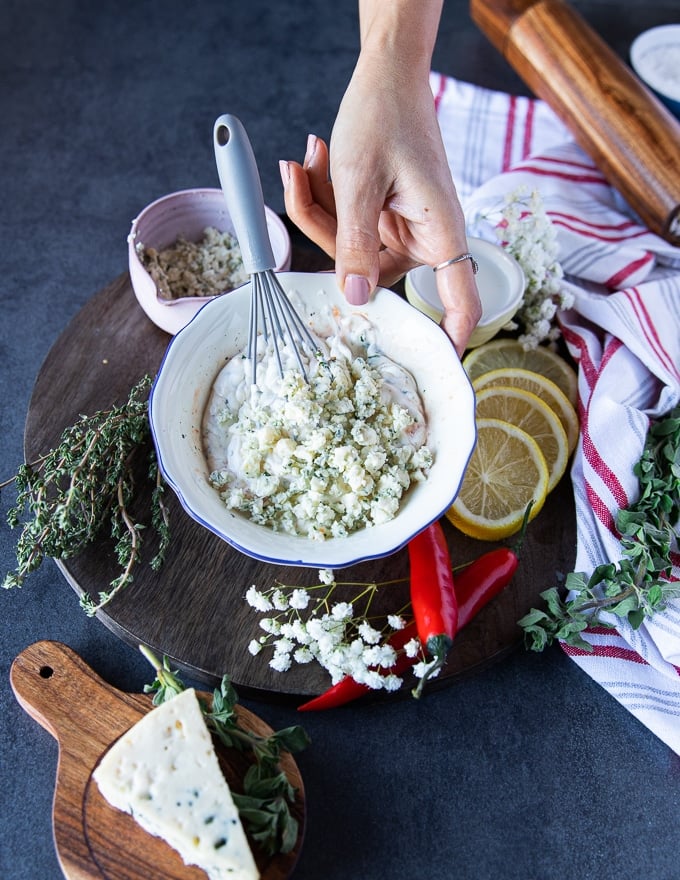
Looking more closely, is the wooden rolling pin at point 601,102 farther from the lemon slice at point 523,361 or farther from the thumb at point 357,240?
the thumb at point 357,240

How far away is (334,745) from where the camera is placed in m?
1.65

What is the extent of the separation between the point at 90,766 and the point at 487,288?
4.40 feet

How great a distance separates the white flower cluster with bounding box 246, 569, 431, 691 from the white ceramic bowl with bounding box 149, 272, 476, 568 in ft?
0.50

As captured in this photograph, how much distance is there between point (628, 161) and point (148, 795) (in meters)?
1.96

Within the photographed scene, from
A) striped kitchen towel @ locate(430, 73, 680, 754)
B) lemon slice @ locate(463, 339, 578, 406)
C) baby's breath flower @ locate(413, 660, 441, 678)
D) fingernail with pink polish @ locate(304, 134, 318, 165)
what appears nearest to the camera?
baby's breath flower @ locate(413, 660, 441, 678)

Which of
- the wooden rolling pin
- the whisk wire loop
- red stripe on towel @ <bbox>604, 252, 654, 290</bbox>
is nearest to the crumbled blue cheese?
the whisk wire loop

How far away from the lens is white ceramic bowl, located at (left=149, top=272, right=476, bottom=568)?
154 centimetres

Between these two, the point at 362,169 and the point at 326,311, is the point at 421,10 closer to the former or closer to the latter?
the point at 362,169

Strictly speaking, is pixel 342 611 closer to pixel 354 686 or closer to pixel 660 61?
pixel 354 686

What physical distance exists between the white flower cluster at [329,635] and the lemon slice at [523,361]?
623 mm

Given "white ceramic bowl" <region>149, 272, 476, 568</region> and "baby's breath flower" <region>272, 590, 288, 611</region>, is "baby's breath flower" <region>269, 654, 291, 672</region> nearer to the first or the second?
"baby's breath flower" <region>272, 590, 288, 611</region>

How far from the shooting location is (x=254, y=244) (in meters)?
1.63

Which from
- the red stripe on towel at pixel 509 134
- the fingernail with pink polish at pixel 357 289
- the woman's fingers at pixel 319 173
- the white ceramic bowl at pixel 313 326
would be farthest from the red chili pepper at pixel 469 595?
the red stripe on towel at pixel 509 134

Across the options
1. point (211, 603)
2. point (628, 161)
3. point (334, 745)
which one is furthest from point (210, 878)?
point (628, 161)
